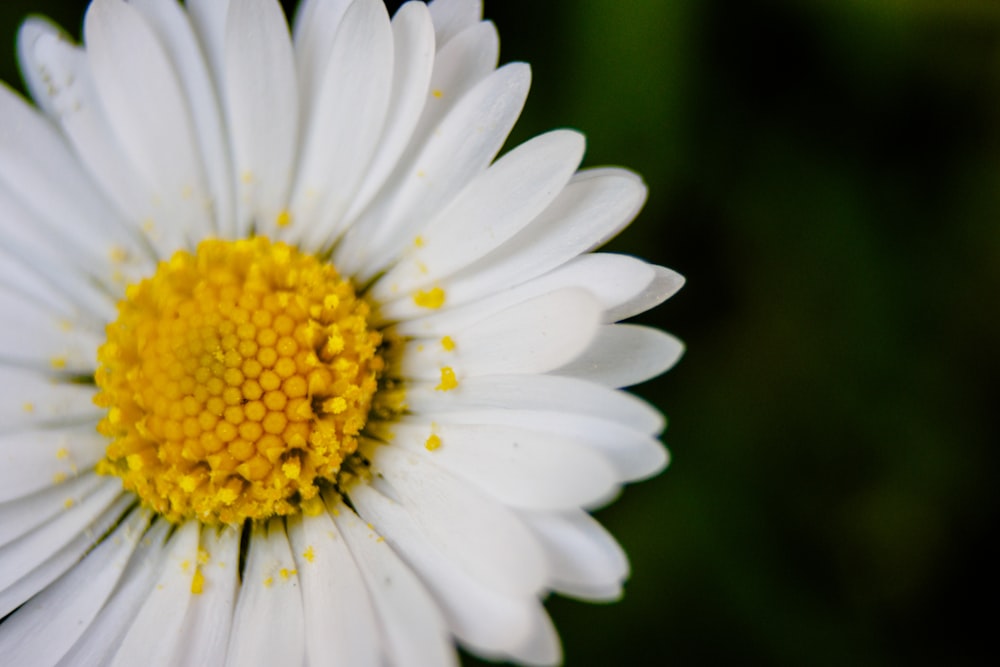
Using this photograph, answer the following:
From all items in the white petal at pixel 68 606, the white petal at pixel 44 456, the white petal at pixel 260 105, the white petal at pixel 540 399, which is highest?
the white petal at pixel 260 105

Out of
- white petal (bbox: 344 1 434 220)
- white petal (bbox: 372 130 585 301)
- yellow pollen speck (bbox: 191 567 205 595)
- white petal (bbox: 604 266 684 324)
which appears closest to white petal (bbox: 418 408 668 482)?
white petal (bbox: 604 266 684 324)

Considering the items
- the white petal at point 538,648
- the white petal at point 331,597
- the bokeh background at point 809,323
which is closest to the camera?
the white petal at point 538,648

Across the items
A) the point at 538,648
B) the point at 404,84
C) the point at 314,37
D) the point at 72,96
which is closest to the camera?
the point at 538,648

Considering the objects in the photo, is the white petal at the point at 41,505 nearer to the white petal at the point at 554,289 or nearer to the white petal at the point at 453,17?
the white petal at the point at 554,289

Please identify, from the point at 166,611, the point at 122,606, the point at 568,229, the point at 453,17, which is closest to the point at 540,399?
the point at 568,229

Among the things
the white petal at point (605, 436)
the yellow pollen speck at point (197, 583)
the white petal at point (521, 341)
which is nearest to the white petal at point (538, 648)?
the white petal at point (605, 436)

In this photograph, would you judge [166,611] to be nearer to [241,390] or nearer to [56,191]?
[241,390]
